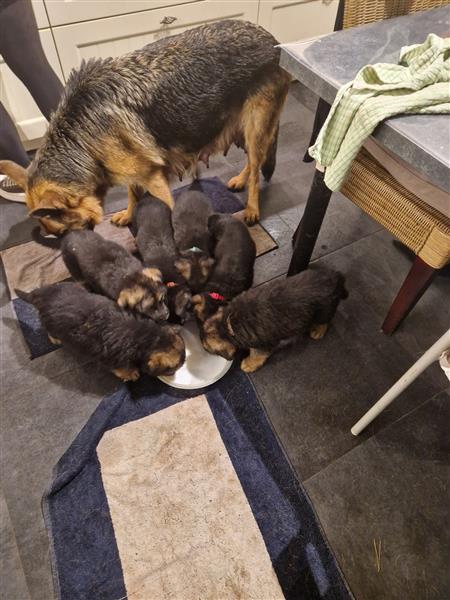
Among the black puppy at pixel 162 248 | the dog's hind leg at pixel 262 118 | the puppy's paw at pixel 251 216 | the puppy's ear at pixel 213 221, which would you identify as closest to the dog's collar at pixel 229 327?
the black puppy at pixel 162 248

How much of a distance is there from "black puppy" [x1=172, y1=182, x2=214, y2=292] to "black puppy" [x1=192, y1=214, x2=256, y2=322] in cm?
6

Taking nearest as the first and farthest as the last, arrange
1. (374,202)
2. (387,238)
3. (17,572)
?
(17,572)
(374,202)
(387,238)

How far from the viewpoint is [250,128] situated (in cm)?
234

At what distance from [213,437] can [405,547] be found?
89 centimetres

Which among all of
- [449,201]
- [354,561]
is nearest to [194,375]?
[354,561]

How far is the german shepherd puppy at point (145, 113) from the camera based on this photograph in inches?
76.0

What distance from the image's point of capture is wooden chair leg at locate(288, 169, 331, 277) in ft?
5.70

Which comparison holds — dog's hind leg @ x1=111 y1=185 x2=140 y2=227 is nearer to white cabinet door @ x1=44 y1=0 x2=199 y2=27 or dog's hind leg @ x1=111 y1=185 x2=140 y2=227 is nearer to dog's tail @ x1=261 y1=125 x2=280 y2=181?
dog's tail @ x1=261 y1=125 x2=280 y2=181

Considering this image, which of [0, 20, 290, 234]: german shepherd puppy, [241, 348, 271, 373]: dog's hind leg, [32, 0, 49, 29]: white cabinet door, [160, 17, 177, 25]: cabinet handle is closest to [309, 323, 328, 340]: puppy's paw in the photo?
[241, 348, 271, 373]: dog's hind leg

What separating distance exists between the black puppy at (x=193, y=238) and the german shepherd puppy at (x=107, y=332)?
1.31 feet

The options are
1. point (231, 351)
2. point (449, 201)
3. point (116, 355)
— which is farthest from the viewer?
point (231, 351)

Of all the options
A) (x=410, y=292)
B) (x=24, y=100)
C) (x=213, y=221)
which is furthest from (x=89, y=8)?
(x=410, y=292)

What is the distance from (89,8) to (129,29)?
296 mm

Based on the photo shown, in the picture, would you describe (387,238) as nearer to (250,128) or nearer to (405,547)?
(250,128)
